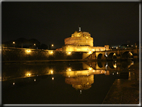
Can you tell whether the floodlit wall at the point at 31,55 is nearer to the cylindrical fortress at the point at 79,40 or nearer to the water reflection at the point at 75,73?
the water reflection at the point at 75,73

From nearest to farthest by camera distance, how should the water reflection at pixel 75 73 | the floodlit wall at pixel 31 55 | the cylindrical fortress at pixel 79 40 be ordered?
the water reflection at pixel 75 73 → the floodlit wall at pixel 31 55 → the cylindrical fortress at pixel 79 40

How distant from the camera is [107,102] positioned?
3.54 meters

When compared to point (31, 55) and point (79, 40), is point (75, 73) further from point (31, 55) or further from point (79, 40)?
point (79, 40)

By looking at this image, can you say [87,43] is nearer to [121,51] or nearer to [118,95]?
[121,51]

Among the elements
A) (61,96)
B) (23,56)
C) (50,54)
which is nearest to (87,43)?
(50,54)

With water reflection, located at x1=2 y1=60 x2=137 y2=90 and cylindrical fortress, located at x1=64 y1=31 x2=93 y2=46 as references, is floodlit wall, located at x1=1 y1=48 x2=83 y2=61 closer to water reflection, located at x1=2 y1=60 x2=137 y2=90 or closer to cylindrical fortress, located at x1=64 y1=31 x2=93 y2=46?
water reflection, located at x1=2 y1=60 x2=137 y2=90

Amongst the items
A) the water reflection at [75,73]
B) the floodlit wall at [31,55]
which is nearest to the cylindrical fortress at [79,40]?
the floodlit wall at [31,55]

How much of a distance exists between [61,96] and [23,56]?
2721cm

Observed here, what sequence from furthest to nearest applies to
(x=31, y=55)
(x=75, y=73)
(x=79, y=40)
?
(x=79, y=40) < (x=31, y=55) < (x=75, y=73)

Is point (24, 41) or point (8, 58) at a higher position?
point (24, 41)

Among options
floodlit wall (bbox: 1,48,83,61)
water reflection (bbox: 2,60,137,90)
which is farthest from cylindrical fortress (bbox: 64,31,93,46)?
water reflection (bbox: 2,60,137,90)

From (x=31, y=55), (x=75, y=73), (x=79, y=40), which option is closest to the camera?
(x=75, y=73)

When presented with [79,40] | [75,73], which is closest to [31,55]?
[75,73]

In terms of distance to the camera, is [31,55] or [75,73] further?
[31,55]
